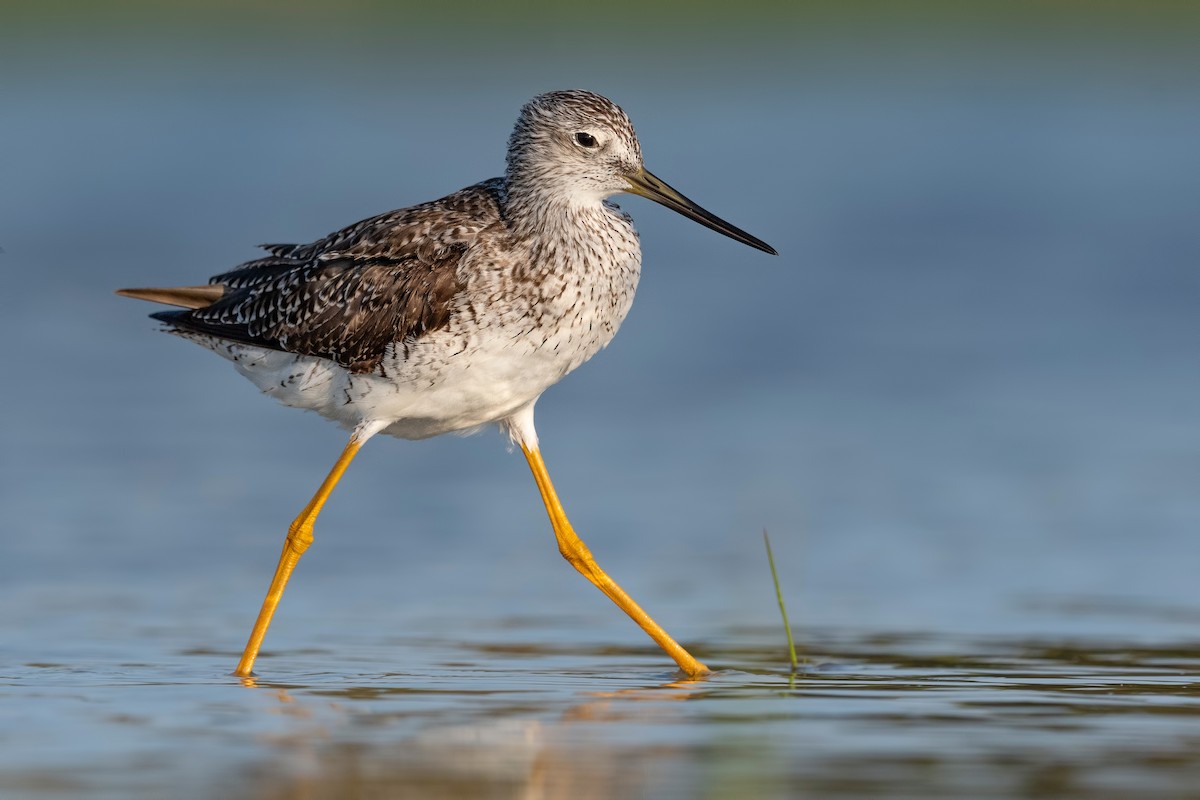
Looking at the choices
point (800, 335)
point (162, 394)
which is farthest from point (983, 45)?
point (162, 394)

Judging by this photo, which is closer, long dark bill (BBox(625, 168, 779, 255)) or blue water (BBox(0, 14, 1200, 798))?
blue water (BBox(0, 14, 1200, 798))

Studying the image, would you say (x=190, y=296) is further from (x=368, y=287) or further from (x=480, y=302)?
(x=480, y=302)

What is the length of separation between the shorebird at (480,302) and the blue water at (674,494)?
996 millimetres

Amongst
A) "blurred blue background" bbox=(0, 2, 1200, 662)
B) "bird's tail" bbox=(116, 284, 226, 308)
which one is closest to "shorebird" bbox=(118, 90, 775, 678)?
"bird's tail" bbox=(116, 284, 226, 308)

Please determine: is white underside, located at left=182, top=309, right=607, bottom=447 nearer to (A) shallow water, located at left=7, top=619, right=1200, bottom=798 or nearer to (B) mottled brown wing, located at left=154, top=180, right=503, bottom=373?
(B) mottled brown wing, located at left=154, top=180, right=503, bottom=373

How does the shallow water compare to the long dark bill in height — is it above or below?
below

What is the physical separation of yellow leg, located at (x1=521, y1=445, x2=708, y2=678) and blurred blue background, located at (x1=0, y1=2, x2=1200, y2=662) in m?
0.32

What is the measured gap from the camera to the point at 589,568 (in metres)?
10.3

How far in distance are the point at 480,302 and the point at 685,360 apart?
8291mm

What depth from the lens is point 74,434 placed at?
48.6 feet

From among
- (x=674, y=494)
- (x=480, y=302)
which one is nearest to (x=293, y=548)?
(x=480, y=302)

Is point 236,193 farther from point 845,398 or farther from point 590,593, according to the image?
point 590,593

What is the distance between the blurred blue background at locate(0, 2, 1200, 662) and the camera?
11.1 meters

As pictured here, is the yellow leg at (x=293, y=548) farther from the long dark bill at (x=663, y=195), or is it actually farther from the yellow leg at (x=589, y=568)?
the long dark bill at (x=663, y=195)
